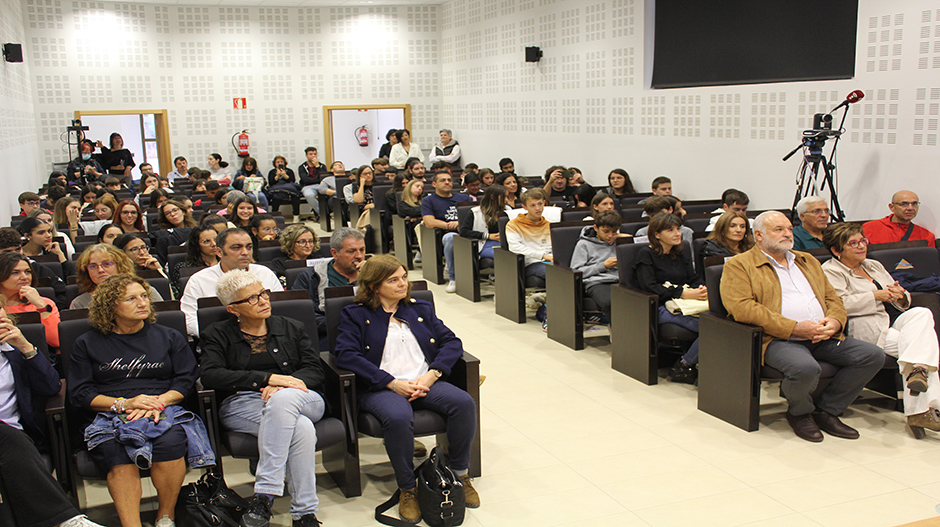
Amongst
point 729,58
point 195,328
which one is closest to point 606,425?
point 195,328

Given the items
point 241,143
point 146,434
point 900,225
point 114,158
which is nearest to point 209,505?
point 146,434

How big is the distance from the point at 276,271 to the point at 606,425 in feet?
7.94

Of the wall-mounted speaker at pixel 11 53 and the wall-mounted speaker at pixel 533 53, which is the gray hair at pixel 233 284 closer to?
the wall-mounted speaker at pixel 11 53

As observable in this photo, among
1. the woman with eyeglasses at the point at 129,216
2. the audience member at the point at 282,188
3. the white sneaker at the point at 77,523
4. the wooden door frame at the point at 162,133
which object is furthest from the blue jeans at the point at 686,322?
the wooden door frame at the point at 162,133

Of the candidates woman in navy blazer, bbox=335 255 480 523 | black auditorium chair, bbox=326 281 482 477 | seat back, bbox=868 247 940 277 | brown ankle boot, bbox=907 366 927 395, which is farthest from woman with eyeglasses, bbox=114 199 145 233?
brown ankle boot, bbox=907 366 927 395

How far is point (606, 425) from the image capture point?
4.75 meters

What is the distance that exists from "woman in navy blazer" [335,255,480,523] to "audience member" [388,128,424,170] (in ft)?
37.8

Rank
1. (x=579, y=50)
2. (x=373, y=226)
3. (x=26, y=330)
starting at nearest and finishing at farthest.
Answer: (x=26, y=330) → (x=373, y=226) → (x=579, y=50)

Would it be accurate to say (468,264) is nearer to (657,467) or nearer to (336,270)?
(336,270)

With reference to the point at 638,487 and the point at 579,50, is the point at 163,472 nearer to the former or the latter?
the point at 638,487

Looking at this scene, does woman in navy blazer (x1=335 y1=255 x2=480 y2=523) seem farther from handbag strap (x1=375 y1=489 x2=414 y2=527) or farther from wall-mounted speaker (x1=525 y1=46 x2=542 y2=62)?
wall-mounted speaker (x1=525 y1=46 x2=542 y2=62)

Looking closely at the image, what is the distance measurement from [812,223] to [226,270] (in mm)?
4034

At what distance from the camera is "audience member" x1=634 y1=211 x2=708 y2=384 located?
5.32m

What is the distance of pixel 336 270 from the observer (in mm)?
4980
